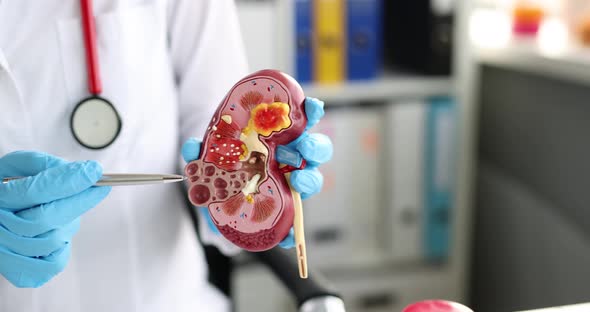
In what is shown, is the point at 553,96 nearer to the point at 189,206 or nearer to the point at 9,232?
the point at 189,206

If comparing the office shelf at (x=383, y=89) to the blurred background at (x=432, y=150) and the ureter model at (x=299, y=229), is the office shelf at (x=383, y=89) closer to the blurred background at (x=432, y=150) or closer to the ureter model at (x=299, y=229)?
the blurred background at (x=432, y=150)

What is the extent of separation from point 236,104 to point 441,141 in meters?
1.20

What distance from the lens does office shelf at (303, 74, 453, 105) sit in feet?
5.51

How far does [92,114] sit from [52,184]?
116 mm

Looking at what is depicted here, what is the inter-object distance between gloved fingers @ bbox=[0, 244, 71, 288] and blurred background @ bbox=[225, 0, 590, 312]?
3.18 ft

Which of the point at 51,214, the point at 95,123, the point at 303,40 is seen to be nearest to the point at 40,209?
the point at 51,214

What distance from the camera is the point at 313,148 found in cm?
63

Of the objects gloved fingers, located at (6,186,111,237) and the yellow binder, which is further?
the yellow binder

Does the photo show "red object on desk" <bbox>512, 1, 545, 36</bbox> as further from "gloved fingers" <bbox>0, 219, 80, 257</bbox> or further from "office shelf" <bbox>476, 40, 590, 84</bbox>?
"gloved fingers" <bbox>0, 219, 80, 257</bbox>

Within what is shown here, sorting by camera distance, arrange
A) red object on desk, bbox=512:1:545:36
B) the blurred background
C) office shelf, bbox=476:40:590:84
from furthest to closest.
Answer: red object on desk, bbox=512:1:545:36 < the blurred background < office shelf, bbox=476:40:590:84

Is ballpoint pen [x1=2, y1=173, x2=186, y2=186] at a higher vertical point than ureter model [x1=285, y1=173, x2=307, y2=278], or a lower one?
higher

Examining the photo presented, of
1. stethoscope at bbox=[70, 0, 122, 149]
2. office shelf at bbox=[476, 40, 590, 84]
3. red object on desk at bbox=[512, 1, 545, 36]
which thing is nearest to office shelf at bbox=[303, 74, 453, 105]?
office shelf at bbox=[476, 40, 590, 84]

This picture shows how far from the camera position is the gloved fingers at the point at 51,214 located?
67 cm

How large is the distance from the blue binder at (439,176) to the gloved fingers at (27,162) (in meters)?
1.25
